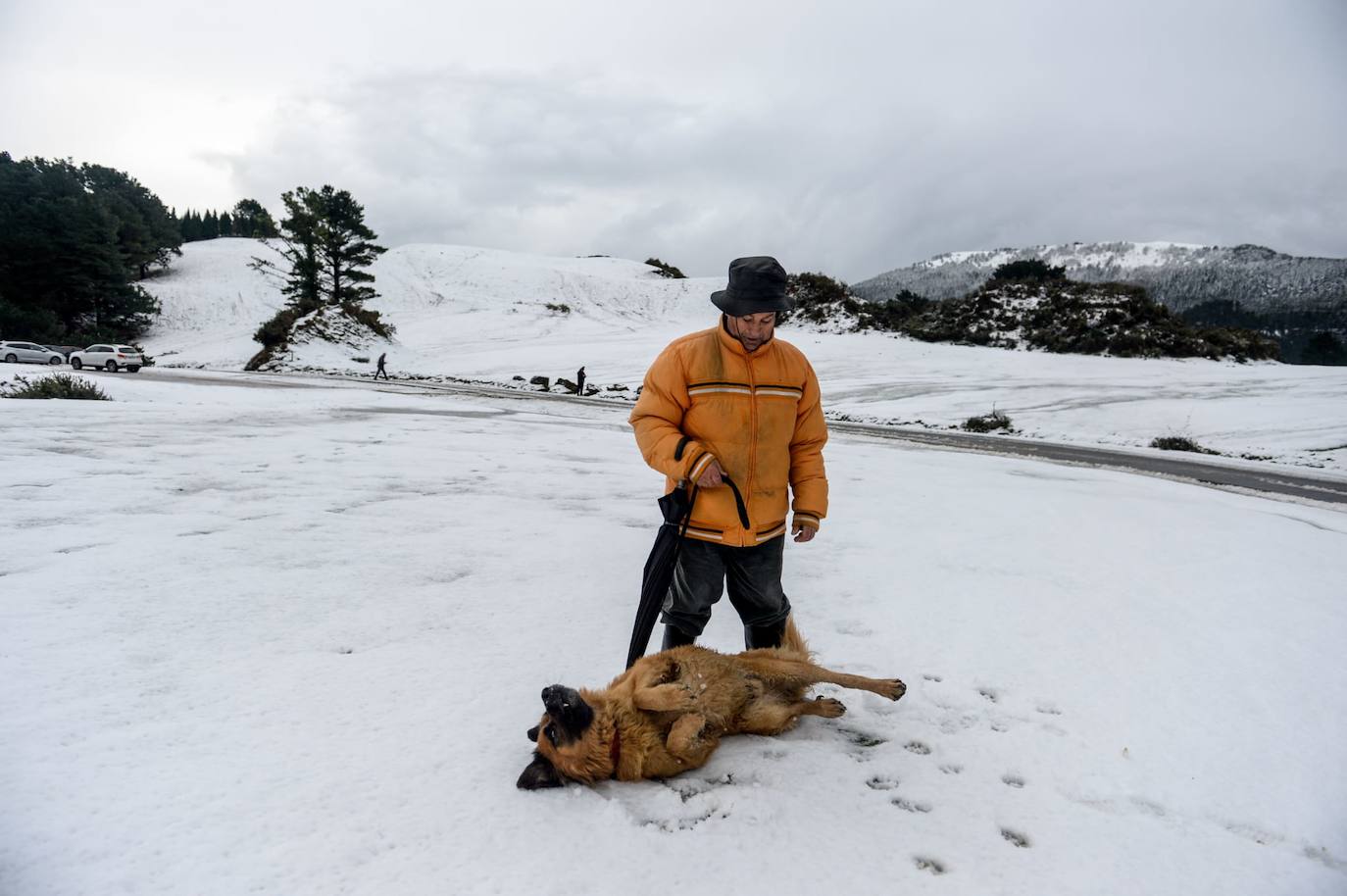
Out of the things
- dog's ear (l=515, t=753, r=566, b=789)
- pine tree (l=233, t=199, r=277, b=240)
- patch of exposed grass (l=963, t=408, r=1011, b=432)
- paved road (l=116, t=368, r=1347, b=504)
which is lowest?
dog's ear (l=515, t=753, r=566, b=789)

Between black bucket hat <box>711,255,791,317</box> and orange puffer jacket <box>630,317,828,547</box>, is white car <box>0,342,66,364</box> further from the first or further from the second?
black bucket hat <box>711,255,791,317</box>

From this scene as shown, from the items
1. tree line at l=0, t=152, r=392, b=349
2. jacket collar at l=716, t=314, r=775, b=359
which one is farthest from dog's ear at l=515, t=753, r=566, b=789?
tree line at l=0, t=152, r=392, b=349

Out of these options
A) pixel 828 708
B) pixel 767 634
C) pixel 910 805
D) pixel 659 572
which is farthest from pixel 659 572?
pixel 910 805

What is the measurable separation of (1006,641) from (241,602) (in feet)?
12.6

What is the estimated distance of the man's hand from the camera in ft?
8.11

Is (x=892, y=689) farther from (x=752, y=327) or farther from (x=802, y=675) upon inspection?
(x=752, y=327)

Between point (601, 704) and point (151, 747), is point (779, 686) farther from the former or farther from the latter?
point (151, 747)

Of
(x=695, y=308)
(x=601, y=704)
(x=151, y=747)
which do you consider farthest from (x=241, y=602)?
(x=695, y=308)

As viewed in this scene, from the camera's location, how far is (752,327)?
8.35 ft

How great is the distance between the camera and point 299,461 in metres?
6.87

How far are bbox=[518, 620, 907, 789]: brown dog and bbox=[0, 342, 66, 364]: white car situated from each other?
35.4 metres

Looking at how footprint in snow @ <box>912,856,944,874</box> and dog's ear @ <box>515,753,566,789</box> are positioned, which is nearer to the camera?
footprint in snow @ <box>912,856,944,874</box>

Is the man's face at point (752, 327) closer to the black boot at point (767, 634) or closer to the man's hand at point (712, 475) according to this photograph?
the man's hand at point (712, 475)

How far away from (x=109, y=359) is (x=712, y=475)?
31297 millimetres
